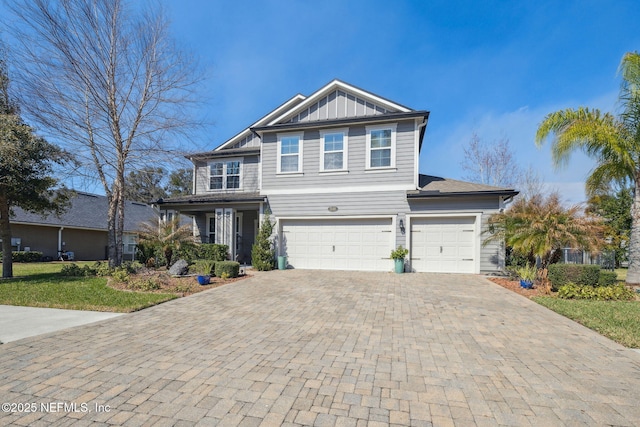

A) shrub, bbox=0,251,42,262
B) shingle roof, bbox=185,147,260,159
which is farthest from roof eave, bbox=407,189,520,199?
shrub, bbox=0,251,42,262

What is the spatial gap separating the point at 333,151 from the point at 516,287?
8295mm

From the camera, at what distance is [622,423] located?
2529 mm

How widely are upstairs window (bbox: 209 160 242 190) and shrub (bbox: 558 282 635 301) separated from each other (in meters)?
13.6

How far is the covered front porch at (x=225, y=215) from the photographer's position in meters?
13.4

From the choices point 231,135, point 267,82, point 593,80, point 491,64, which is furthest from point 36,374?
point 593,80

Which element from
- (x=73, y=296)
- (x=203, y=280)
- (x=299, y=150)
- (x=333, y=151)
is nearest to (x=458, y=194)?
(x=333, y=151)

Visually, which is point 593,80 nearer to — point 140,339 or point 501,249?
point 501,249

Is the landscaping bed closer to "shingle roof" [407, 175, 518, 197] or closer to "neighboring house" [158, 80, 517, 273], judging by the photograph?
"neighboring house" [158, 80, 517, 273]

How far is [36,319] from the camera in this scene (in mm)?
5469

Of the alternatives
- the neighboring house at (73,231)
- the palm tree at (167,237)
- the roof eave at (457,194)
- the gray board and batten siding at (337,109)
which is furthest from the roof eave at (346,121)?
the neighboring house at (73,231)

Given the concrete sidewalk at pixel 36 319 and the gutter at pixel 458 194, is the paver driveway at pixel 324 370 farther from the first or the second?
the gutter at pixel 458 194

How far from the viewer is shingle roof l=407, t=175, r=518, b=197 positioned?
11008 mm

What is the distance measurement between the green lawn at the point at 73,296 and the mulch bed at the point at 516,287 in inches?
375

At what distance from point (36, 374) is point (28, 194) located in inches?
407
